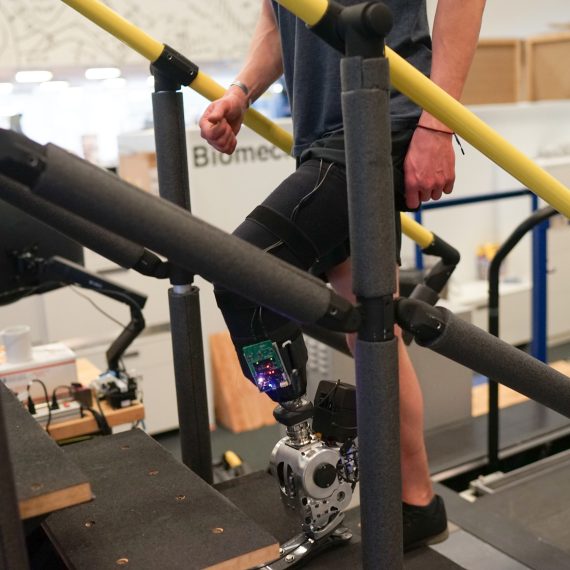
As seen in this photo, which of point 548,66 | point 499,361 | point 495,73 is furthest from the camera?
point 548,66

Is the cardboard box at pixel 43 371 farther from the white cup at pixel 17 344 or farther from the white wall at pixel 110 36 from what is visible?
the white wall at pixel 110 36

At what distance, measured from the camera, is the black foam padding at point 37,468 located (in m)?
0.85

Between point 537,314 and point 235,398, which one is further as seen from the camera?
point 235,398

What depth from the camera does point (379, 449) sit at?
2.89 feet

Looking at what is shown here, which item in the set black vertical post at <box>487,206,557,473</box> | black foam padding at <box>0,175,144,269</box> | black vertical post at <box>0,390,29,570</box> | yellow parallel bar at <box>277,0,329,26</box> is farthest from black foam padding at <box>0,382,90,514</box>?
black vertical post at <box>487,206,557,473</box>

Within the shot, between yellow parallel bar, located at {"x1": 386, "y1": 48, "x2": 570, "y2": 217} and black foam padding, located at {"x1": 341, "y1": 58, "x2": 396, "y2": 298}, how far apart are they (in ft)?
0.44

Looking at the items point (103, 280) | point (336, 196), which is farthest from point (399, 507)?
point (103, 280)

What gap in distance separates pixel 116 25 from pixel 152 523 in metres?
0.77

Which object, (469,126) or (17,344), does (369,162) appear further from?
(17,344)

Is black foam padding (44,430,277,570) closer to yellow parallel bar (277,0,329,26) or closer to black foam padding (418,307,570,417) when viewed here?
black foam padding (418,307,570,417)

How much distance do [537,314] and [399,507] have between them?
8.31 feet

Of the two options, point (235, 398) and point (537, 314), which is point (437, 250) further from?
point (235, 398)

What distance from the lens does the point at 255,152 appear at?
13.3 ft

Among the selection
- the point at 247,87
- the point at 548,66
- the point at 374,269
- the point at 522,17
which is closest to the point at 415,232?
the point at 247,87
